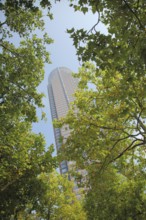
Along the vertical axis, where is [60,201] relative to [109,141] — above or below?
above

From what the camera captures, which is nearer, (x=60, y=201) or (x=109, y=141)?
(x=109, y=141)

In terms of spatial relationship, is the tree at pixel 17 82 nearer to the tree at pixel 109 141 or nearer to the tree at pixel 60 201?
the tree at pixel 109 141

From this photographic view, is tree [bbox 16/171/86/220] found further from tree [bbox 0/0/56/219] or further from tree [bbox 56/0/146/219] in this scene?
tree [bbox 0/0/56/219]

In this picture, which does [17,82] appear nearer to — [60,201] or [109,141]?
[109,141]

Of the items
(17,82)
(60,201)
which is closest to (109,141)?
(17,82)

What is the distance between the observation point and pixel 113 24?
817 centimetres

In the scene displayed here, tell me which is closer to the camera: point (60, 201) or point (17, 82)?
point (17, 82)

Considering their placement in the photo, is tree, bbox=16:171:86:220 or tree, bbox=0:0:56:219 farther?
tree, bbox=16:171:86:220

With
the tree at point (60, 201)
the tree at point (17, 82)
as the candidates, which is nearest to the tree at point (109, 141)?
the tree at point (17, 82)

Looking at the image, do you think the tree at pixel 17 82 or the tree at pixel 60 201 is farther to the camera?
the tree at pixel 60 201

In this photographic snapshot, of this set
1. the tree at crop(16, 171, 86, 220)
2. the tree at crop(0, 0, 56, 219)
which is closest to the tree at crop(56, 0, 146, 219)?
the tree at crop(0, 0, 56, 219)

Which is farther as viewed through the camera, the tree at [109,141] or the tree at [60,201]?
the tree at [60,201]

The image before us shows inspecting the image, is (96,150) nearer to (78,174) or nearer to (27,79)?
(78,174)

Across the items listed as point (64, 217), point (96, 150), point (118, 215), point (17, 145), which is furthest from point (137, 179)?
point (64, 217)
